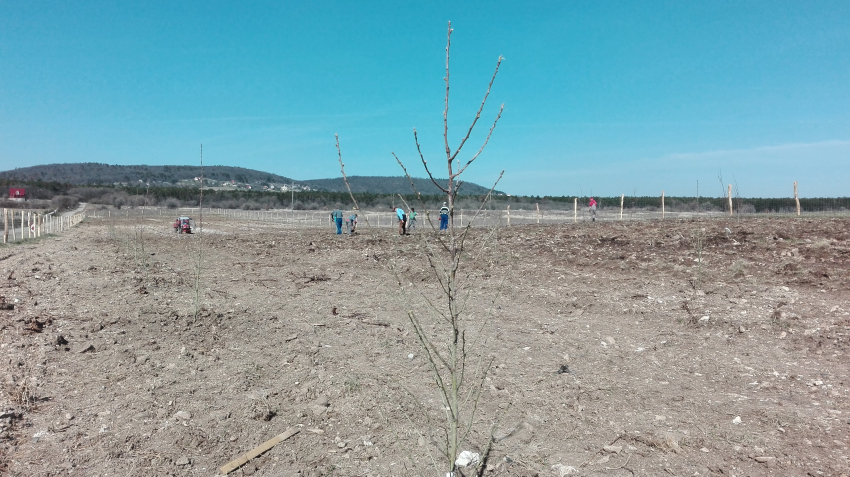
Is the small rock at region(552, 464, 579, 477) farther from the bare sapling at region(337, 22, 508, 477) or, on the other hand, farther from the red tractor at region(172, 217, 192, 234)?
the red tractor at region(172, 217, 192, 234)

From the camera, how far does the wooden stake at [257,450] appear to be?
11.3ft

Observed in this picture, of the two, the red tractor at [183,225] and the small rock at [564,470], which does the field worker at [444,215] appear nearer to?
the small rock at [564,470]

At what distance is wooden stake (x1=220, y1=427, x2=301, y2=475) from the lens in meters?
3.45

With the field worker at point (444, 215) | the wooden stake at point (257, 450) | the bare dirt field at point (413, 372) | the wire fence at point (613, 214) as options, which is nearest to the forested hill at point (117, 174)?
the wire fence at point (613, 214)

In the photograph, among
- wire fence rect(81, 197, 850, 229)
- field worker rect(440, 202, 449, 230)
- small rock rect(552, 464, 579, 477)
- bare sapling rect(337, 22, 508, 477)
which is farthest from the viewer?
wire fence rect(81, 197, 850, 229)

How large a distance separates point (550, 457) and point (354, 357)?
2.63 meters

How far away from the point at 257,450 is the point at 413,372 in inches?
73.2

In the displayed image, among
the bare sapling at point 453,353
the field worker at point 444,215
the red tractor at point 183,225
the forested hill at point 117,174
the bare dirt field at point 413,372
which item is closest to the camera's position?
the bare sapling at point 453,353

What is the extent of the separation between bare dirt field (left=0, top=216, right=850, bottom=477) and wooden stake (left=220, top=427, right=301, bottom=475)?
64 millimetres

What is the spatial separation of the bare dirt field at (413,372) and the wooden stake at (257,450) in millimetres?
64

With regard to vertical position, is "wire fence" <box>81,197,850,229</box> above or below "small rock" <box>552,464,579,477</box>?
above

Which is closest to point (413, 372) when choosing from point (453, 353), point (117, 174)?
point (453, 353)

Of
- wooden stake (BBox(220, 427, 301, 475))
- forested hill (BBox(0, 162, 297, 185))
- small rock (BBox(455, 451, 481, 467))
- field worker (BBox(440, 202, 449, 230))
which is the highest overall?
forested hill (BBox(0, 162, 297, 185))

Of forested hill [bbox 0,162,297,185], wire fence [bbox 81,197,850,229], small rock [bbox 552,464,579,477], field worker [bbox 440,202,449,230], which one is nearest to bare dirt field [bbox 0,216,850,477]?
small rock [bbox 552,464,579,477]
